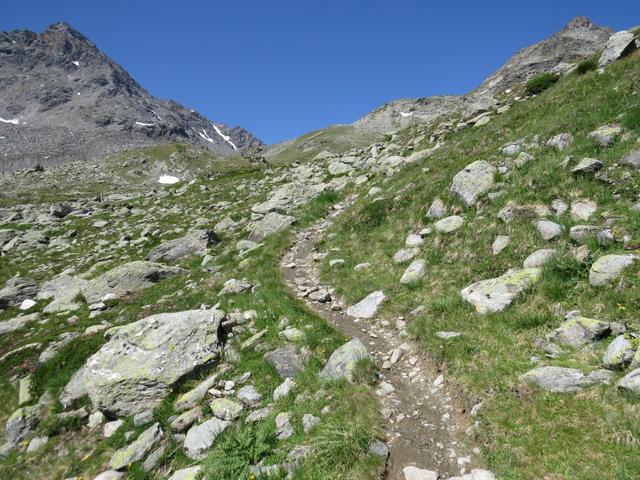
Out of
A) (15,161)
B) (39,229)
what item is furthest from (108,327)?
(15,161)

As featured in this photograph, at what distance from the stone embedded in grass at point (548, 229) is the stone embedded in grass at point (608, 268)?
5.88 feet

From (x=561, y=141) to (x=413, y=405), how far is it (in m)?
11.5

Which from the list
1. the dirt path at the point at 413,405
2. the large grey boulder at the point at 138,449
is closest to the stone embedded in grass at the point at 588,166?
the dirt path at the point at 413,405

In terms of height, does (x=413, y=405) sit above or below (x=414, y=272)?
below

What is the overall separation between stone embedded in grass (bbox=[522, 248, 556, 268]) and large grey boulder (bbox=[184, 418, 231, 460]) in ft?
26.6

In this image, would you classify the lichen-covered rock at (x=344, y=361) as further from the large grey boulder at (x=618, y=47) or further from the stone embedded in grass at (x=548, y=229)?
the large grey boulder at (x=618, y=47)

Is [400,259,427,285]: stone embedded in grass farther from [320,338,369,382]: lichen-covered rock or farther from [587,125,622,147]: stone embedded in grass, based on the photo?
[587,125,622,147]: stone embedded in grass

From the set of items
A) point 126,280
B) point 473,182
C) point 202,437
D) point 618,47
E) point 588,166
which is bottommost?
point 202,437

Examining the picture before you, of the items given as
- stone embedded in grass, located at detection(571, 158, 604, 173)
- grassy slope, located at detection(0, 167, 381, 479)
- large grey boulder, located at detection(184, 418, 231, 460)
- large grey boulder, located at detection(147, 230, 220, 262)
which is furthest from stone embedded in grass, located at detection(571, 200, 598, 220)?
large grey boulder, located at detection(147, 230, 220, 262)

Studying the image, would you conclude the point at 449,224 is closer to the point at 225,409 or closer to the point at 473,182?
the point at 473,182

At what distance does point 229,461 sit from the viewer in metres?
6.73

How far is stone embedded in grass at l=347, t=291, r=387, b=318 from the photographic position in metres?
11.4

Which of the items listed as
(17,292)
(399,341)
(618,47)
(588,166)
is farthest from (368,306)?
(17,292)

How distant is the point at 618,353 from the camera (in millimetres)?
6039
